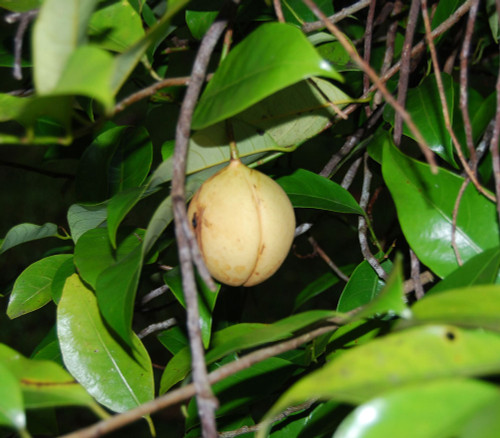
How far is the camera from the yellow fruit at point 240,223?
0.70 m

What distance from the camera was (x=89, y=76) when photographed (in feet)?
1.39

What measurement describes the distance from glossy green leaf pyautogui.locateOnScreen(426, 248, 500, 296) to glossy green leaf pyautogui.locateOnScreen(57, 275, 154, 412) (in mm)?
439

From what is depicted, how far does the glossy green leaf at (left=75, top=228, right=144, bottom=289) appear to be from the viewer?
2.60ft

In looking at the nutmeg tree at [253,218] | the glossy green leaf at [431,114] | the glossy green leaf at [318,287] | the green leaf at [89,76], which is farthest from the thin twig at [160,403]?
the glossy green leaf at [318,287]

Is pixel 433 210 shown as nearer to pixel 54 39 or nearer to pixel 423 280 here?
pixel 423 280

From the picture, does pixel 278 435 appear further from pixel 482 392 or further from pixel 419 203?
pixel 482 392

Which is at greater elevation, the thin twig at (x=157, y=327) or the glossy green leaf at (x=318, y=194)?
the glossy green leaf at (x=318, y=194)

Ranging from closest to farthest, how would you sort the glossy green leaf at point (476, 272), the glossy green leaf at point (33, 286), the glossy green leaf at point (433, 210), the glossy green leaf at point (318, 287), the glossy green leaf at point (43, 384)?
the glossy green leaf at point (43, 384), the glossy green leaf at point (476, 272), the glossy green leaf at point (433, 210), the glossy green leaf at point (33, 286), the glossy green leaf at point (318, 287)

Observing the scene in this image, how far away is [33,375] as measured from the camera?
0.57 metres

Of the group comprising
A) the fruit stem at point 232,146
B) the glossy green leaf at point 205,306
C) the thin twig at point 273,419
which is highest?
the fruit stem at point 232,146

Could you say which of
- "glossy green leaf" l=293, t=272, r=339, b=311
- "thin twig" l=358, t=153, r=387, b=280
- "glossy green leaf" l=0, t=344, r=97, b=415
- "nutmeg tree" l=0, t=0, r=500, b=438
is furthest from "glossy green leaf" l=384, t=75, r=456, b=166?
"glossy green leaf" l=0, t=344, r=97, b=415

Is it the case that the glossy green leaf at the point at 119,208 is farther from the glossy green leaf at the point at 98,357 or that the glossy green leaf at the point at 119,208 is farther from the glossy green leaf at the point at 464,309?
the glossy green leaf at the point at 464,309

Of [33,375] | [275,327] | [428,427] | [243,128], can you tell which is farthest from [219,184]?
[428,427]

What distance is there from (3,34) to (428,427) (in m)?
1.06
